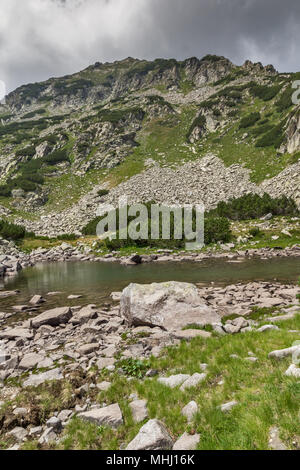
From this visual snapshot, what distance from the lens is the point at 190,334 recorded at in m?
10.1

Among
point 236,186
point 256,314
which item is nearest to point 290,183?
point 236,186

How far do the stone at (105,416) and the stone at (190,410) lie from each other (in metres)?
1.49

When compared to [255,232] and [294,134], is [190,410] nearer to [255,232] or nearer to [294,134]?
[255,232]

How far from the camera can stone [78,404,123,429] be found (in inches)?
216

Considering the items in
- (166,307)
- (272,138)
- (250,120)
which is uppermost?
(250,120)

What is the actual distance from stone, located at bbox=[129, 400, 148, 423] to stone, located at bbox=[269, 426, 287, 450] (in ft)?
9.50

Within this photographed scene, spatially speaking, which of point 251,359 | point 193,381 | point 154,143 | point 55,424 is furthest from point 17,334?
point 154,143

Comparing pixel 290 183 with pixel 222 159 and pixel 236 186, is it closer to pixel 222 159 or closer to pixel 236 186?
pixel 236 186

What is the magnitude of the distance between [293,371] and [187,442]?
9.18 ft

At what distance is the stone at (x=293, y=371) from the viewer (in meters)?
5.21

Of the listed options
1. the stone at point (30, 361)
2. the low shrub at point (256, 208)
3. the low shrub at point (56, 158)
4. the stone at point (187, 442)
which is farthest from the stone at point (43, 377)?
the low shrub at point (56, 158)

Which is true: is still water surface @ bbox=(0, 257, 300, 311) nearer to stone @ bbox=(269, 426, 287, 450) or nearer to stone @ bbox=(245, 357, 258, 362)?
stone @ bbox=(245, 357, 258, 362)

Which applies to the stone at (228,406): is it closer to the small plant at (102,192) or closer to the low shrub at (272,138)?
the small plant at (102,192)

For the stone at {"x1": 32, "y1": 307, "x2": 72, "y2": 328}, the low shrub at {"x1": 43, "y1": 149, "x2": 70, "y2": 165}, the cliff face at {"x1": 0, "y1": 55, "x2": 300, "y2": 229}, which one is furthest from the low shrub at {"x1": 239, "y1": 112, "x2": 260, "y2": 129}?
the stone at {"x1": 32, "y1": 307, "x2": 72, "y2": 328}
